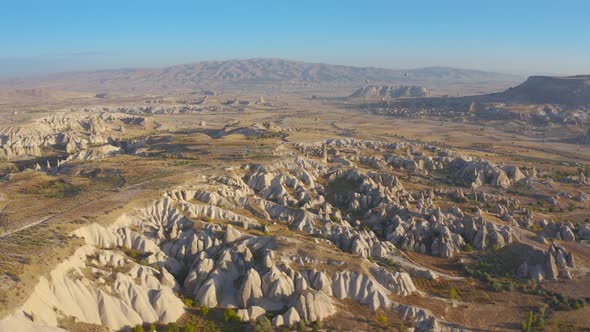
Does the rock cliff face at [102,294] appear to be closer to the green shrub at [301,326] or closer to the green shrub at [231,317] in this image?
the green shrub at [231,317]

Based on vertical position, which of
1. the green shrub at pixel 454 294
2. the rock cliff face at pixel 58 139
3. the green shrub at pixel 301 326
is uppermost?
the rock cliff face at pixel 58 139

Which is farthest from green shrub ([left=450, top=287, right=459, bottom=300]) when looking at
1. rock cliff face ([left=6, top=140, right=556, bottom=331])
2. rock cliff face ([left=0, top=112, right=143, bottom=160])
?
rock cliff face ([left=0, top=112, right=143, bottom=160])

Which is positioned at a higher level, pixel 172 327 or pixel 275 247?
pixel 275 247

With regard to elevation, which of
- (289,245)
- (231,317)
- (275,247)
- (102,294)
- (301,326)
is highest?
(102,294)

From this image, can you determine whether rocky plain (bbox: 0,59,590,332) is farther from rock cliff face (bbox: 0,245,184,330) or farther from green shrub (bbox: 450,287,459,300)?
green shrub (bbox: 450,287,459,300)

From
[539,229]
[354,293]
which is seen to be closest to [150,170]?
[354,293]

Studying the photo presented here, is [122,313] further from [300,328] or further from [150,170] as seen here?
[150,170]

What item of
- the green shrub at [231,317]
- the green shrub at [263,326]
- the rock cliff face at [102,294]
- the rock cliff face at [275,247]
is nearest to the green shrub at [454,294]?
the rock cliff face at [275,247]

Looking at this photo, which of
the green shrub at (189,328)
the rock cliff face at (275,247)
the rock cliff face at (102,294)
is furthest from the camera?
the rock cliff face at (275,247)

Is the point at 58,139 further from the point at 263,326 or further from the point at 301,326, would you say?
the point at 301,326

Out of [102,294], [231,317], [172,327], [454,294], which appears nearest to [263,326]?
[231,317]

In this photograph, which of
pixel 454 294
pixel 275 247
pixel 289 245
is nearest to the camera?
pixel 454 294

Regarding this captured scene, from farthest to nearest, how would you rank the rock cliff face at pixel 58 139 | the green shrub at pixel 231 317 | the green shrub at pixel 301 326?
the rock cliff face at pixel 58 139
the green shrub at pixel 231 317
the green shrub at pixel 301 326
